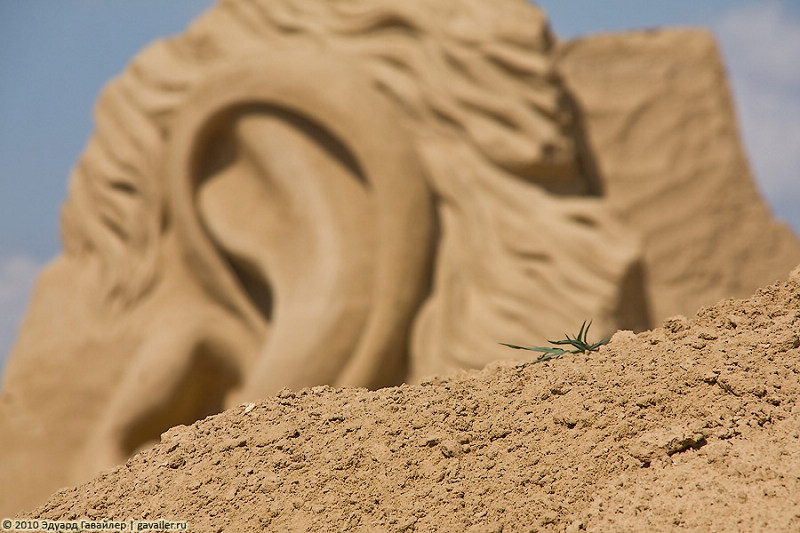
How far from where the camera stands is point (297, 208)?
4.14 metres

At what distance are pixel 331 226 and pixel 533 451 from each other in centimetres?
282

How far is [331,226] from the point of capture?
159 inches

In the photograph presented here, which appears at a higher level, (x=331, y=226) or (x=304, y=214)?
(x=304, y=214)

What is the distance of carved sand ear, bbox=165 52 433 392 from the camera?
156 inches

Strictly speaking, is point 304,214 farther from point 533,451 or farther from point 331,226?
point 533,451

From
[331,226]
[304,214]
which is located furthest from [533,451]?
[304,214]

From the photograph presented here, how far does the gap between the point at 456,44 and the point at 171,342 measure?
1660 mm

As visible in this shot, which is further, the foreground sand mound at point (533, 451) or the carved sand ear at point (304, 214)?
the carved sand ear at point (304, 214)

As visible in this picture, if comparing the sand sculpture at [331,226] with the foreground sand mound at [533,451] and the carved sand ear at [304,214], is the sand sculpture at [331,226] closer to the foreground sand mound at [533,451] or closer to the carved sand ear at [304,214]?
the carved sand ear at [304,214]

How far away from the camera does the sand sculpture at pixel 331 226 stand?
397 centimetres

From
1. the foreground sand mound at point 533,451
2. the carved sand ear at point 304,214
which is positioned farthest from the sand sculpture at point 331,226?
the foreground sand mound at point 533,451

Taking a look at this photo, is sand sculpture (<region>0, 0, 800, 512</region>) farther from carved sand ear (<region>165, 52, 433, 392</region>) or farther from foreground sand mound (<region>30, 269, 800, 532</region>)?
foreground sand mound (<region>30, 269, 800, 532</region>)

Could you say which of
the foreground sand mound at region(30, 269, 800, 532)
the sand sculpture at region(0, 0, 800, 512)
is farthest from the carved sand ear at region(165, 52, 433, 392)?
the foreground sand mound at region(30, 269, 800, 532)

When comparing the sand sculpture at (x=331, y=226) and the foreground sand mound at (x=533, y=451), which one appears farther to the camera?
the sand sculpture at (x=331, y=226)
